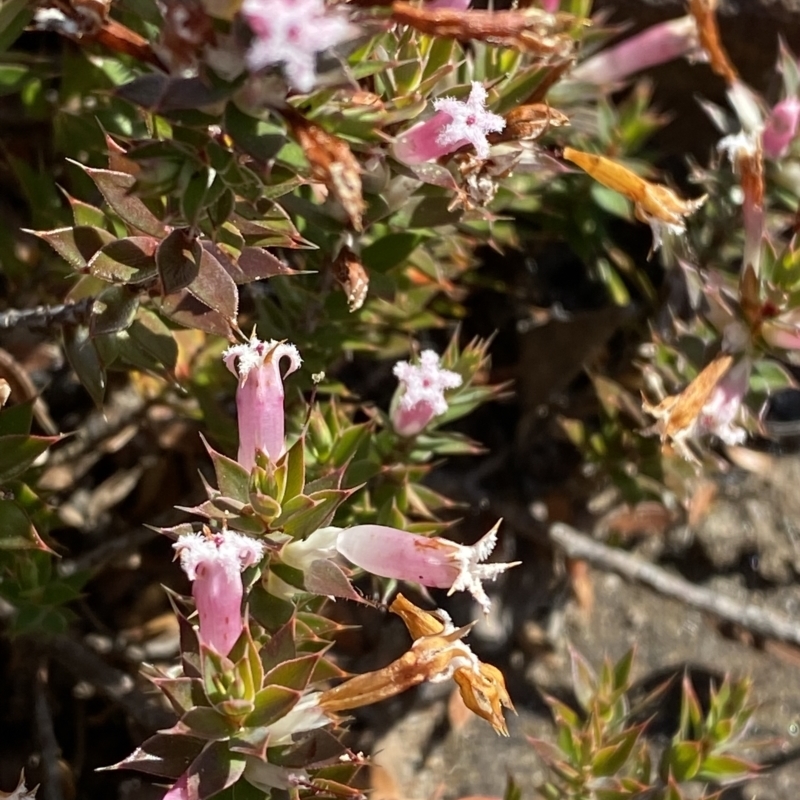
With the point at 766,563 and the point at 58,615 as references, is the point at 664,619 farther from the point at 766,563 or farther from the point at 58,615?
the point at 58,615

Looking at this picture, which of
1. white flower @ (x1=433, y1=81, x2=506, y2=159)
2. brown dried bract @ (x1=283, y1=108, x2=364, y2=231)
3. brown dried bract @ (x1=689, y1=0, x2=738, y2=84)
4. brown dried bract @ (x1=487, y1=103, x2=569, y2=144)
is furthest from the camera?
brown dried bract @ (x1=689, y1=0, x2=738, y2=84)

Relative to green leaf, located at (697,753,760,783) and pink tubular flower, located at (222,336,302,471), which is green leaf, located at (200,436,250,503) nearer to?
pink tubular flower, located at (222,336,302,471)

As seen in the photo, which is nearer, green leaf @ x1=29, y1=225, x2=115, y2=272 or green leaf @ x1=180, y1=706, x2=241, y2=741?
green leaf @ x1=180, y1=706, x2=241, y2=741

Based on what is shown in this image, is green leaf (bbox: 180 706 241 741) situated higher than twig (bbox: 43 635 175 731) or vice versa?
green leaf (bbox: 180 706 241 741)

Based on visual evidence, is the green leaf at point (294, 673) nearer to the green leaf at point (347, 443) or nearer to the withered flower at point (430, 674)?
the withered flower at point (430, 674)

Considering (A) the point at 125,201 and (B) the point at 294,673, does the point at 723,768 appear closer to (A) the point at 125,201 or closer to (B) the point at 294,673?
(B) the point at 294,673

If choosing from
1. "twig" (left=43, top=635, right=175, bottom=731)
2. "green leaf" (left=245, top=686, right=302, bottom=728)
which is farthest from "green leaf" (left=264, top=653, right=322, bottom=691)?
"twig" (left=43, top=635, right=175, bottom=731)

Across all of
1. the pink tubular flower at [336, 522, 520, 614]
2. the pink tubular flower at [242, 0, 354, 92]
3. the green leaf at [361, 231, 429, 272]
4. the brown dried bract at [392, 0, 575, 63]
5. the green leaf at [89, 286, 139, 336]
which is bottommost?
the pink tubular flower at [336, 522, 520, 614]
